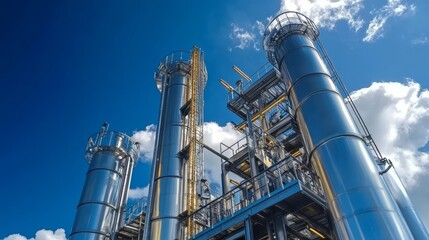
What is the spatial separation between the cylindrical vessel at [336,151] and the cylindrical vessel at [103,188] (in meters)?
13.2

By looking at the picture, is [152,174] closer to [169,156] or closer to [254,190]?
[169,156]

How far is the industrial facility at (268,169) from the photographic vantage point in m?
11.4

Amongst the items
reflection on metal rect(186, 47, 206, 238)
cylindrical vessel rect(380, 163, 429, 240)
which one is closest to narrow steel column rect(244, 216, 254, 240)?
reflection on metal rect(186, 47, 206, 238)

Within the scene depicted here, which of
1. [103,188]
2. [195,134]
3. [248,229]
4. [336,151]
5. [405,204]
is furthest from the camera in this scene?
[103,188]

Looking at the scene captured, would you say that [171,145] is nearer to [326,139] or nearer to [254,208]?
[254,208]

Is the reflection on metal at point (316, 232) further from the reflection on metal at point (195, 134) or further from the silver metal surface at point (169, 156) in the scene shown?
the silver metal surface at point (169, 156)

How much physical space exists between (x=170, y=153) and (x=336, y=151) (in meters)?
9.86

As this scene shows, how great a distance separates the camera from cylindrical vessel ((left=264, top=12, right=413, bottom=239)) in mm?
10256

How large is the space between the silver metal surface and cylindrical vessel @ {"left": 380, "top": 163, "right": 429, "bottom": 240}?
30.1 ft

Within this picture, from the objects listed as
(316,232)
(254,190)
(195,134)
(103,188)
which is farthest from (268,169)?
(103,188)

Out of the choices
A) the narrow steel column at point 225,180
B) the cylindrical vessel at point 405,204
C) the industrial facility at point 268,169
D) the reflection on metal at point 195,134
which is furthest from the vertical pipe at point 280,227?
the narrow steel column at point 225,180

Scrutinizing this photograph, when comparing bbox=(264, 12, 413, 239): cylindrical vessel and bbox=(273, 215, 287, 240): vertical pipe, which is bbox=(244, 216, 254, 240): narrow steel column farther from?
bbox=(264, 12, 413, 239): cylindrical vessel

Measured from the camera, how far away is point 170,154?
1941 centimetres

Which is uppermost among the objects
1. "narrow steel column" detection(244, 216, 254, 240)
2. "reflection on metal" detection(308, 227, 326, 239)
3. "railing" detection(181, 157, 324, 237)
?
"railing" detection(181, 157, 324, 237)
